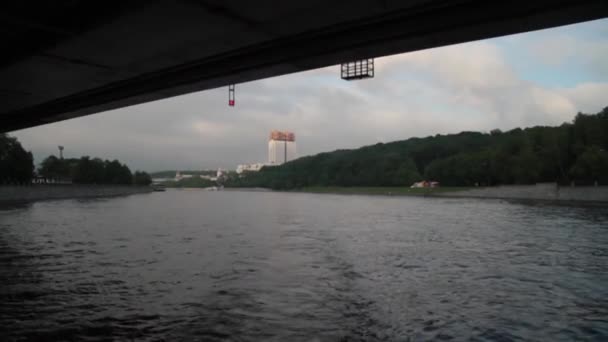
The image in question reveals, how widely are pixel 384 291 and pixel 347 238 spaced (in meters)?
13.3

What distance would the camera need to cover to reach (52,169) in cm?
14288

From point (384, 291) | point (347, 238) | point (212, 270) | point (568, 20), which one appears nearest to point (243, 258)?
point (212, 270)

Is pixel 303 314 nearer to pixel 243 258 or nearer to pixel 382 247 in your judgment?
pixel 243 258

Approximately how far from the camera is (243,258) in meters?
18.4

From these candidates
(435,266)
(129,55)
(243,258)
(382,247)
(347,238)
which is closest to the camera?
Result: (129,55)

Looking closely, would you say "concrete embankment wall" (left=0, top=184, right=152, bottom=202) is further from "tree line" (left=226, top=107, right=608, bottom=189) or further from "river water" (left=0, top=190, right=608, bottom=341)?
"tree line" (left=226, top=107, right=608, bottom=189)

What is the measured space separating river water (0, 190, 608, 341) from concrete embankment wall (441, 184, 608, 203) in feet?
192

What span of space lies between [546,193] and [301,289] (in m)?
84.6

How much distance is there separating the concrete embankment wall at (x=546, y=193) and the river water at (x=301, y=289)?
5846 cm

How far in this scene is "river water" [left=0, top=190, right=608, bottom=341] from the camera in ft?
30.7

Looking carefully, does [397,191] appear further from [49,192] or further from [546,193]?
[49,192]

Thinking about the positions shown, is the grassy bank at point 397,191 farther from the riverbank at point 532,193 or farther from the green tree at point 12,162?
the green tree at point 12,162

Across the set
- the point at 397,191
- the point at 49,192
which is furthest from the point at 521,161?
the point at 49,192

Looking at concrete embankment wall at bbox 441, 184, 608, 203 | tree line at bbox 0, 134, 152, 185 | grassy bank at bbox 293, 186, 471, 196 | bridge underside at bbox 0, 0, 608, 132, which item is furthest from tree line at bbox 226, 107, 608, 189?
tree line at bbox 0, 134, 152, 185
